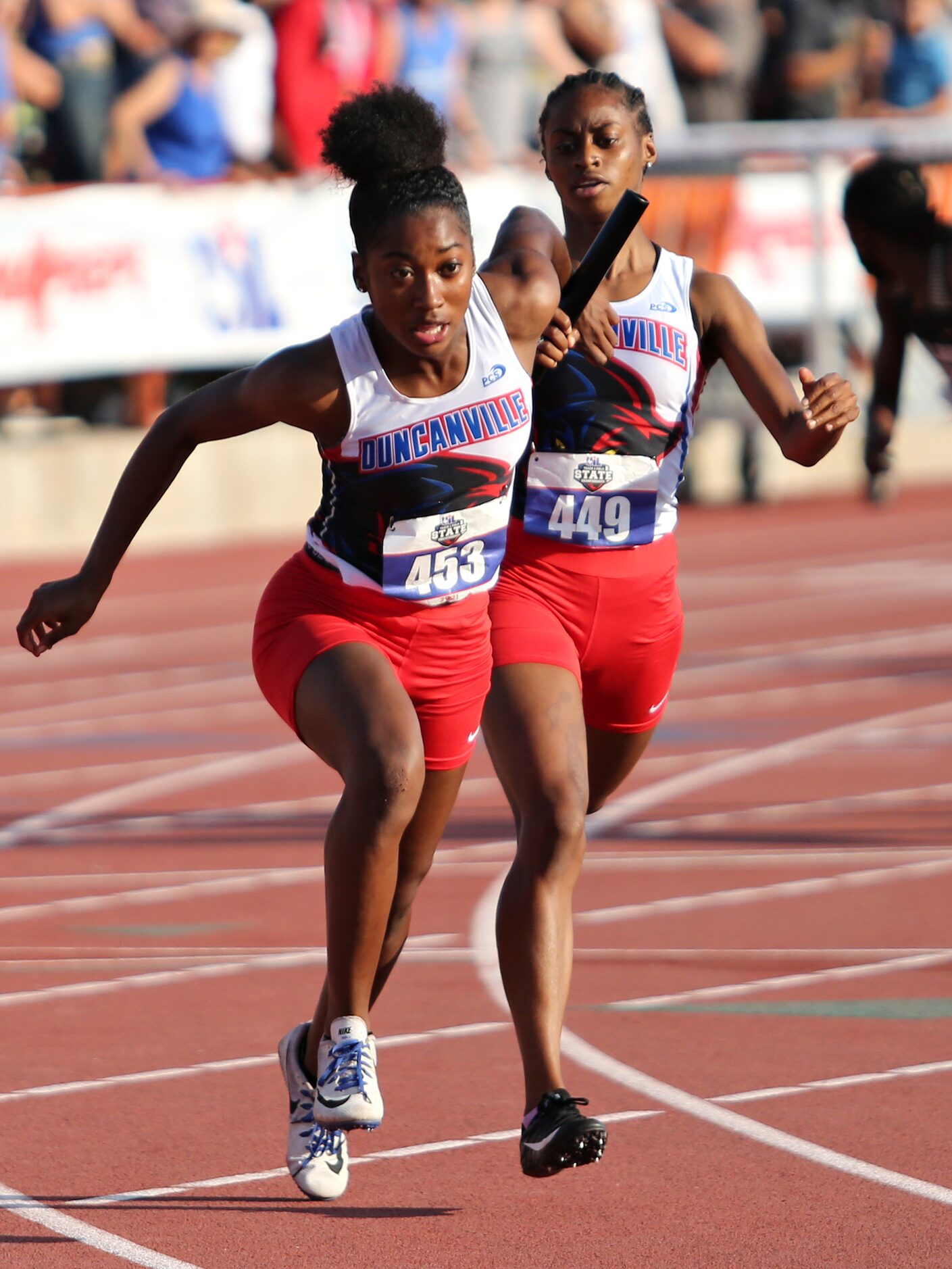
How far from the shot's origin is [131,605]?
15.8m

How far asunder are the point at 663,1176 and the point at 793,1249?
0.54m

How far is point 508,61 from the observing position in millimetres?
19328

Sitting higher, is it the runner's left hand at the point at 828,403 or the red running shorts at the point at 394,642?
the runner's left hand at the point at 828,403

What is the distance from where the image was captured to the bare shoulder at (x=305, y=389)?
473 cm

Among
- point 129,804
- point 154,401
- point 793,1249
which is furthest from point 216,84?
point 793,1249

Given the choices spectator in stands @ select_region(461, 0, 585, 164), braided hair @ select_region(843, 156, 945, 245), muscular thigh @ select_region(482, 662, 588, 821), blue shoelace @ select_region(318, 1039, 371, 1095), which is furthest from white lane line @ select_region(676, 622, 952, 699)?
blue shoelace @ select_region(318, 1039, 371, 1095)

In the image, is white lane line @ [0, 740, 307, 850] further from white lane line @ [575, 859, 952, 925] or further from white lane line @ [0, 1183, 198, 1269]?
white lane line @ [0, 1183, 198, 1269]

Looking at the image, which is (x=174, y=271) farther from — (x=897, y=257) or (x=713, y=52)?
(x=897, y=257)

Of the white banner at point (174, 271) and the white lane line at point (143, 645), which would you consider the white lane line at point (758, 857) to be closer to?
the white lane line at point (143, 645)

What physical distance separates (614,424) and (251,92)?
44.3 feet

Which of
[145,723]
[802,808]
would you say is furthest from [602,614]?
[145,723]

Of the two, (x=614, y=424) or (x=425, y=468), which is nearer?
(x=425, y=468)

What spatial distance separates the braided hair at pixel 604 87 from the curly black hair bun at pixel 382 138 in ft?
1.94

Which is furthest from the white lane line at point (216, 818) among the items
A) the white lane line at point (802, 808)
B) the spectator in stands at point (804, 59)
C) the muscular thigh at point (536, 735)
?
the spectator in stands at point (804, 59)
